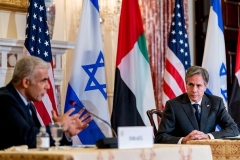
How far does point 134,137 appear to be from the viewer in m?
3.04

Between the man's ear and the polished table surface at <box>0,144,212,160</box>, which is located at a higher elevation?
the man's ear

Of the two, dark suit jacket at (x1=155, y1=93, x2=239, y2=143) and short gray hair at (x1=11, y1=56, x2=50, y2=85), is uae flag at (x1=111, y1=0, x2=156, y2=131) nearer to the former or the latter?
dark suit jacket at (x1=155, y1=93, x2=239, y2=143)

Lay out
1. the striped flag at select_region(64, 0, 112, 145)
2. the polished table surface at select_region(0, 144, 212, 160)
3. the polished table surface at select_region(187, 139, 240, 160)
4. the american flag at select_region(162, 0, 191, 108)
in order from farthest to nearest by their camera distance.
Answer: the american flag at select_region(162, 0, 191, 108)
the striped flag at select_region(64, 0, 112, 145)
the polished table surface at select_region(187, 139, 240, 160)
the polished table surface at select_region(0, 144, 212, 160)

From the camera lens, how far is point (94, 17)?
6.04 metres

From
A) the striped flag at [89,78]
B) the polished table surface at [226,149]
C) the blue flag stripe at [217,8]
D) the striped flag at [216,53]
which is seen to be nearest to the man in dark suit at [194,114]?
the polished table surface at [226,149]

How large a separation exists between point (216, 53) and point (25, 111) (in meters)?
3.88

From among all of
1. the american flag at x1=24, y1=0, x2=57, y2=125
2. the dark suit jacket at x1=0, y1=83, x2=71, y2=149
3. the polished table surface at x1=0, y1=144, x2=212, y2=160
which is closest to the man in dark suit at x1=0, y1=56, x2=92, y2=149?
the dark suit jacket at x1=0, y1=83, x2=71, y2=149

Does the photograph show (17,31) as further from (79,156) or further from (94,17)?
(79,156)

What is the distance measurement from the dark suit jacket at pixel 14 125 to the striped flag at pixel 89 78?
2296mm

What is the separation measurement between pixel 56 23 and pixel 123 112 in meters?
1.27

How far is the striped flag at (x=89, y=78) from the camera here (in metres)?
5.80

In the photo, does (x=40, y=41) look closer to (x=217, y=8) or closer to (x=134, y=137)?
(x=217, y=8)

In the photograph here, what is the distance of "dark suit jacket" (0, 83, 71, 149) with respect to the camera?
328 centimetres

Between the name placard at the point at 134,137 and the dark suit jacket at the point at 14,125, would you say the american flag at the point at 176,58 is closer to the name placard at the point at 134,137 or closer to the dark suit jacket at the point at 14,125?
the dark suit jacket at the point at 14,125
